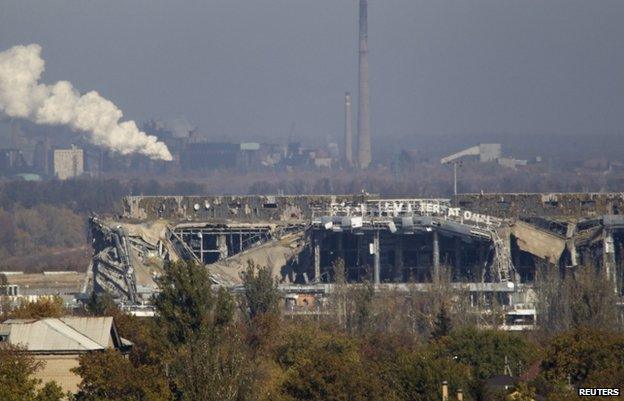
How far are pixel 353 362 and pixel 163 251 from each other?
128 feet

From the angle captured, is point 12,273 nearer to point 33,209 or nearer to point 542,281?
point 542,281

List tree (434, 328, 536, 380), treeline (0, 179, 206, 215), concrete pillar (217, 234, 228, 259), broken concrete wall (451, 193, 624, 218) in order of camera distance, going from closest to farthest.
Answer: tree (434, 328, 536, 380) < concrete pillar (217, 234, 228, 259) < broken concrete wall (451, 193, 624, 218) < treeline (0, 179, 206, 215)

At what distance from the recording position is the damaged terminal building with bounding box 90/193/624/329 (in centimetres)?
8456

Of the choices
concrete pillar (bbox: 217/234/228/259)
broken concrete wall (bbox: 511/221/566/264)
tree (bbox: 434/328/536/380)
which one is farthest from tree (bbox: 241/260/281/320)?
concrete pillar (bbox: 217/234/228/259)

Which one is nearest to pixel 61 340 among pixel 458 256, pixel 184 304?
pixel 184 304

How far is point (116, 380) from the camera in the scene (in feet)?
159

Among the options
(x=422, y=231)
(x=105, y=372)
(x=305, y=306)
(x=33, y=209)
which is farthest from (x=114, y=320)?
(x=33, y=209)

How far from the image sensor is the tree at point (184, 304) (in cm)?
5244

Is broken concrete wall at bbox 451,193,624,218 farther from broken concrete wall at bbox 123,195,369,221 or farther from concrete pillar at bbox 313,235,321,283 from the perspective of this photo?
concrete pillar at bbox 313,235,321,283

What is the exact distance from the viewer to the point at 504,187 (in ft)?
591

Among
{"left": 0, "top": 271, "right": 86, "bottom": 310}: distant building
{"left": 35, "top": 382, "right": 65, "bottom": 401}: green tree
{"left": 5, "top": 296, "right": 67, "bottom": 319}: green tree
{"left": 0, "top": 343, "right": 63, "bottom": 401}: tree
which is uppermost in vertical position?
{"left": 5, "top": 296, "right": 67, "bottom": 319}: green tree

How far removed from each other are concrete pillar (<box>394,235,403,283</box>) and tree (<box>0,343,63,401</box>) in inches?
1553

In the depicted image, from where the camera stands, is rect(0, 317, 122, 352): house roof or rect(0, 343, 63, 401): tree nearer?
rect(0, 343, 63, 401): tree

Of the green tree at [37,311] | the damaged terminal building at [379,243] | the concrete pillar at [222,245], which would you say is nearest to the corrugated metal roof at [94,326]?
the green tree at [37,311]
